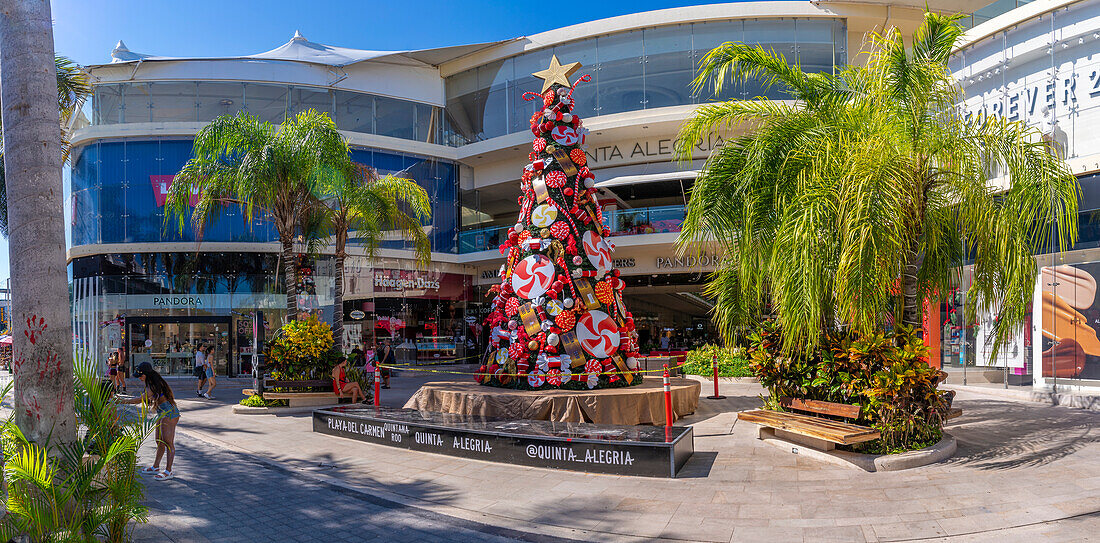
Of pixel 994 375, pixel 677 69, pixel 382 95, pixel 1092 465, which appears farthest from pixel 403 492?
pixel 382 95

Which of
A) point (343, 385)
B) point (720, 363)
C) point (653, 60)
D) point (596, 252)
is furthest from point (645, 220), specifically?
point (343, 385)

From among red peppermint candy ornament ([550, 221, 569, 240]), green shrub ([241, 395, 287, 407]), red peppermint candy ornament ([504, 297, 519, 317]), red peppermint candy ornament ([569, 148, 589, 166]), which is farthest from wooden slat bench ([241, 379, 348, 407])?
red peppermint candy ornament ([569, 148, 589, 166])

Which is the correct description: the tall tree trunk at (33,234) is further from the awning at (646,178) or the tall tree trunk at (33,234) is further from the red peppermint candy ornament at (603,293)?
the awning at (646,178)

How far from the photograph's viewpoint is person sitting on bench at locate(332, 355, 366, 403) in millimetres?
15828

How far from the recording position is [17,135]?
4.86m

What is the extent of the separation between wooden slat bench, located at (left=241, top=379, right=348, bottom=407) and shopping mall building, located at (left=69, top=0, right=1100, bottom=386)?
33.7ft

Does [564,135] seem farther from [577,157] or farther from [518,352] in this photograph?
[518,352]

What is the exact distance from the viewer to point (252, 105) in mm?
29156

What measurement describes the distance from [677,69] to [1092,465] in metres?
21.4

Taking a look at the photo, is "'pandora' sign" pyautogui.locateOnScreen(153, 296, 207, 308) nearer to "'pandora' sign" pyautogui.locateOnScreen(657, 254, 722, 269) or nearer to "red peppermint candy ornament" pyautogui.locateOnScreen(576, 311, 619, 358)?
"'pandora' sign" pyautogui.locateOnScreen(657, 254, 722, 269)

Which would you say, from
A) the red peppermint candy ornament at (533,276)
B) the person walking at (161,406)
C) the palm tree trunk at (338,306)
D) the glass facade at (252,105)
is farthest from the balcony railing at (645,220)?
the person walking at (161,406)

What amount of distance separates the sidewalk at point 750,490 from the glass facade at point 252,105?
69.5 ft

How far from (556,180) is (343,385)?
7636 millimetres

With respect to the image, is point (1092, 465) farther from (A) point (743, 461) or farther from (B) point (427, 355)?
(B) point (427, 355)
